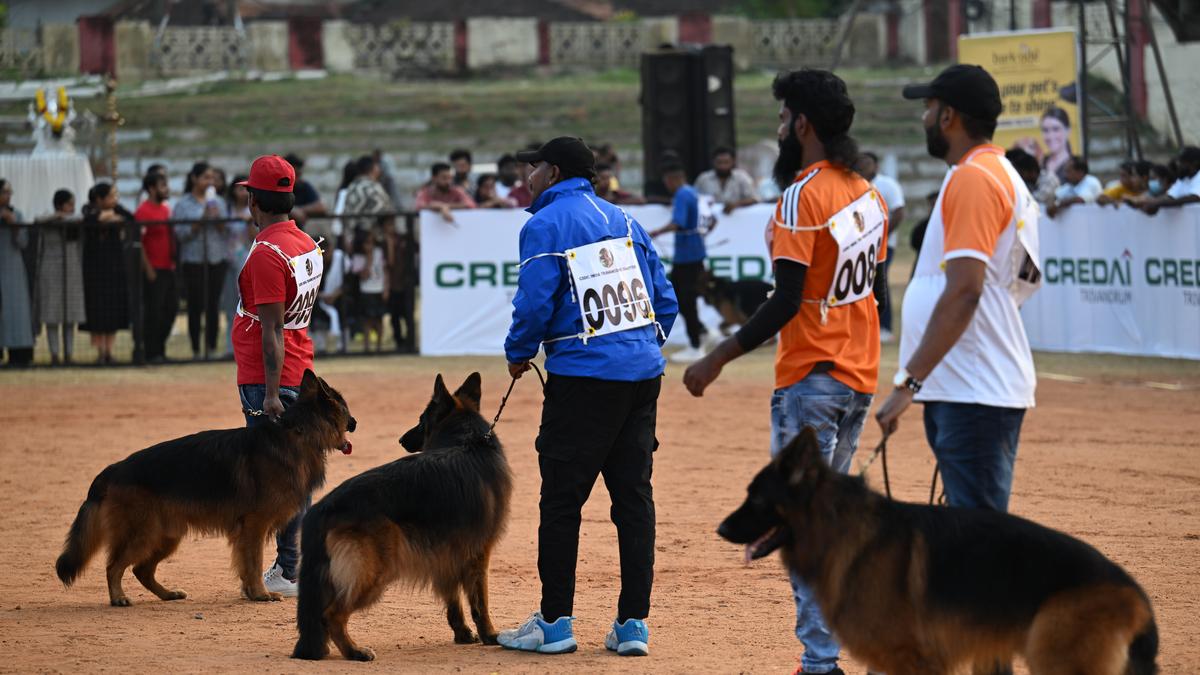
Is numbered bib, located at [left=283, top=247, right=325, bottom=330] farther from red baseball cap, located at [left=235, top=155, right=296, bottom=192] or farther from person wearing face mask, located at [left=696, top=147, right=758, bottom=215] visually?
person wearing face mask, located at [left=696, top=147, right=758, bottom=215]

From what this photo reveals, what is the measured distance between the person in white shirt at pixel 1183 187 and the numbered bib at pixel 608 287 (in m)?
11.4

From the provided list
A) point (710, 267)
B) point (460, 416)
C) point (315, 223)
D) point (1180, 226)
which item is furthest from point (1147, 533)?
point (315, 223)

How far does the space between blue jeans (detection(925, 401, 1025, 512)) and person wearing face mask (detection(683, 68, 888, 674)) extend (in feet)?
1.56

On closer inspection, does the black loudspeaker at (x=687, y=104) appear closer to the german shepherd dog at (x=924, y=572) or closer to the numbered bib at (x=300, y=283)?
the numbered bib at (x=300, y=283)

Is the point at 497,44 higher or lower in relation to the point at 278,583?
higher

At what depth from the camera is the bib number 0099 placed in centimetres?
549

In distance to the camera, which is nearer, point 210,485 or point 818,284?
point 818,284

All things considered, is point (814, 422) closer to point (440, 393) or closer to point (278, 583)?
point (440, 393)

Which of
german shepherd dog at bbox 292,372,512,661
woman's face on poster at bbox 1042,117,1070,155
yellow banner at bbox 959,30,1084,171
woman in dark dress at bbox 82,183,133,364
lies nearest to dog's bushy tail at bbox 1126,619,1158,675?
german shepherd dog at bbox 292,372,512,661

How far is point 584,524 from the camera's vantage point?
9.37 metres

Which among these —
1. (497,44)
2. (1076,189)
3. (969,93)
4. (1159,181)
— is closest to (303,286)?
(969,93)

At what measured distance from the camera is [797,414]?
5.54 metres

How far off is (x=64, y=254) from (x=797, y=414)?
1341 centimetres

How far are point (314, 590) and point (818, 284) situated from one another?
Result: 2404 mm
